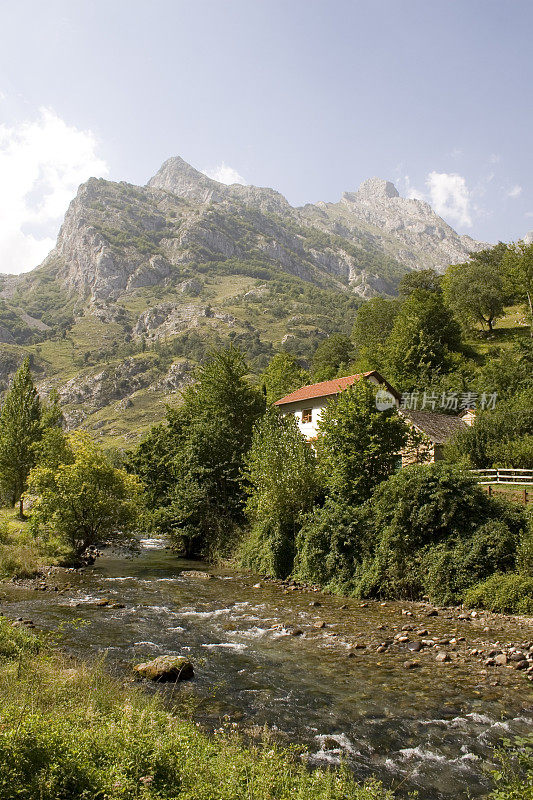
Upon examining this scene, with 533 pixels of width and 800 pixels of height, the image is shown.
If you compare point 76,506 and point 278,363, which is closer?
point 76,506

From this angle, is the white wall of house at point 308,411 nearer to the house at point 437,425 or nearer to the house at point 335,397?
the house at point 335,397

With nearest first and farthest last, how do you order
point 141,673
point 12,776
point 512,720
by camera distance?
point 12,776, point 512,720, point 141,673

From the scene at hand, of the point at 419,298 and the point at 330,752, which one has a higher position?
the point at 419,298

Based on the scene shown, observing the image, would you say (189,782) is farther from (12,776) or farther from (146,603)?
(146,603)

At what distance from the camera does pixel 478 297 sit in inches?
3172

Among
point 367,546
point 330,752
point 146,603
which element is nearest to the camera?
point 330,752

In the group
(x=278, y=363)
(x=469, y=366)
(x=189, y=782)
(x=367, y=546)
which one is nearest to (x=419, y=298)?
(x=469, y=366)

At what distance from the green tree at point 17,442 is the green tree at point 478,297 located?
67687 millimetres

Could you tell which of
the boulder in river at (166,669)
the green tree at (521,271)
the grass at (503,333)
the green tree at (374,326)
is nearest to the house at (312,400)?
the green tree at (374,326)

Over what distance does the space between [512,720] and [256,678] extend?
6377mm

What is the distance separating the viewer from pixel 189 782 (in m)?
6.54

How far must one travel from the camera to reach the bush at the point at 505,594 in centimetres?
1880

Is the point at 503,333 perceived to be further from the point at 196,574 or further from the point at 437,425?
the point at 196,574

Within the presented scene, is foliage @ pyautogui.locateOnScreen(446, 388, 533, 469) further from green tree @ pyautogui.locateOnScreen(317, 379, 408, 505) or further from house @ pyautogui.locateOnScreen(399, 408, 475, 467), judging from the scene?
green tree @ pyautogui.locateOnScreen(317, 379, 408, 505)
